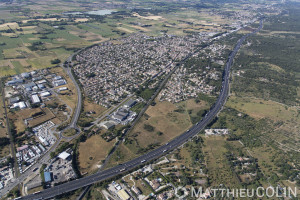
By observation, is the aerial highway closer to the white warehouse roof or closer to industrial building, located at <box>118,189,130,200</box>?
industrial building, located at <box>118,189,130,200</box>

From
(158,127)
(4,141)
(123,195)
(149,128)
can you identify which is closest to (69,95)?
(4,141)

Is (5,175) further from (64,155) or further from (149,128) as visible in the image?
(149,128)

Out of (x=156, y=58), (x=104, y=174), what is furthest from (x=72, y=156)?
(x=156, y=58)

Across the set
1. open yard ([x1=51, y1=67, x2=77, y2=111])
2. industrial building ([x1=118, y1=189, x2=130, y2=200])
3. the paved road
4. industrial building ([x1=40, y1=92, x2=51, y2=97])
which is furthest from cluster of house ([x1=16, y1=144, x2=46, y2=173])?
industrial building ([x1=40, y1=92, x2=51, y2=97])

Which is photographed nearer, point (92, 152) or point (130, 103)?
point (92, 152)

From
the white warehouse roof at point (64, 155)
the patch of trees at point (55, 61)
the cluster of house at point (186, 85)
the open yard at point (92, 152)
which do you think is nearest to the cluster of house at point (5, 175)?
the white warehouse roof at point (64, 155)

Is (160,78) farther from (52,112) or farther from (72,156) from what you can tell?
(72,156)

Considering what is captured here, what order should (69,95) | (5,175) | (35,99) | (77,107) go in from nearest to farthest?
(5,175) → (77,107) → (35,99) → (69,95)

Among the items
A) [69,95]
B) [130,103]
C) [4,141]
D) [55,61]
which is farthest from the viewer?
[55,61]
